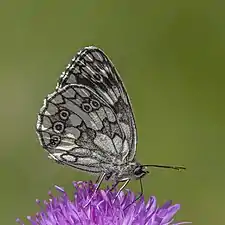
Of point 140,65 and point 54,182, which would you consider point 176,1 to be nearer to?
point 140,65

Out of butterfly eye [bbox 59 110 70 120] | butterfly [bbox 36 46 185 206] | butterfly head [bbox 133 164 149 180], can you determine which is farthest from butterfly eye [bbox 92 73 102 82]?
butterfly head [bbox 133 164 149 180]

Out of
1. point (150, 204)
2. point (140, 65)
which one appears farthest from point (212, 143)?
point (150, 204)

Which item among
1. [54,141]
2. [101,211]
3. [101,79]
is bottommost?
[101,211]

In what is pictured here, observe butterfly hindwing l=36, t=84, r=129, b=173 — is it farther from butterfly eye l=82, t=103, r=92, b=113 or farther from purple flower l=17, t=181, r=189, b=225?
purple flower l=17, t=181, r=189, b=225

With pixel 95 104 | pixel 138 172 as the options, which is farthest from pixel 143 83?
pixel 138 172

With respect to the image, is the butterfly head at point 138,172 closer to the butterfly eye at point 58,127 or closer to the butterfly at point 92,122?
the butterfly at point 92,122

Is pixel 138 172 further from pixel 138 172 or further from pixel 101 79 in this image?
pixel 101 79
